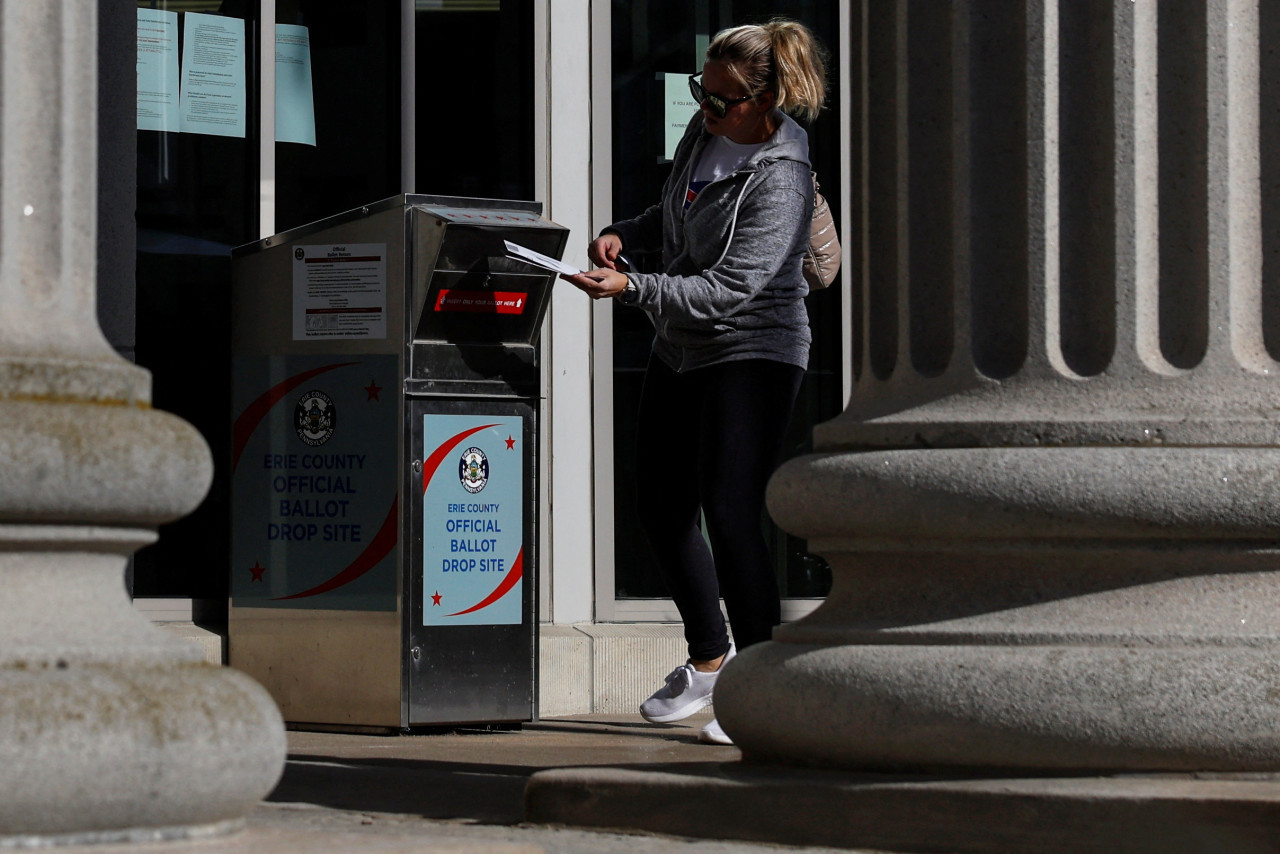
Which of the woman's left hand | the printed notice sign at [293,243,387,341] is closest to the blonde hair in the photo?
the woman's left hand

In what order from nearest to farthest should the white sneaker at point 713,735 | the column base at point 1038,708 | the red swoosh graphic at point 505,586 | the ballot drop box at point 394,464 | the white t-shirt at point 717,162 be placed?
the column base at point 1038,708
the white sneaker at point 713,735
the white t-shirt at point 717,162
the ballot drop box at point 394,464
the red swoosh graphic at point 505,586

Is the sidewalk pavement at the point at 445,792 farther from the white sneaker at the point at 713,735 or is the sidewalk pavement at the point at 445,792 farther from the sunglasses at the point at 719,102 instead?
the sunglasses at the point at 719,102

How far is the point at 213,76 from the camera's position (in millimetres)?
6340

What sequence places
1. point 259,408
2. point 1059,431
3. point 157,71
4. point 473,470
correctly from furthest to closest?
1. point 157,71
2. point 259,408
3. point 473,470
4. point 1059,431

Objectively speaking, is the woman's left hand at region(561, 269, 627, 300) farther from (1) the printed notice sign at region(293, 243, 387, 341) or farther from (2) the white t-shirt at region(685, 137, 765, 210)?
(1) the printed notice sign at region(293, 243, 387, 341)

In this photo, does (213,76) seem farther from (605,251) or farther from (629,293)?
(629,293)

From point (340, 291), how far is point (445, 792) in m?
2.04

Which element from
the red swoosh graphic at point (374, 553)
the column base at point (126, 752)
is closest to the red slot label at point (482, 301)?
the red swoosh graphic at point (374, 553)

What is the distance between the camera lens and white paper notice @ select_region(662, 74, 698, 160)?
6848 millimetres

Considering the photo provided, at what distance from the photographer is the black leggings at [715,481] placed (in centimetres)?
455

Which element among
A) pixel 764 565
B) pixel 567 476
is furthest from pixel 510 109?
pixel 764 565

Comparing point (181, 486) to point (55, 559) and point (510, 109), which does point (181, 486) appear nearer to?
point (55, 559)

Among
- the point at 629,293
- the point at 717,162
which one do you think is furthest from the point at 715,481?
the point at 717,162

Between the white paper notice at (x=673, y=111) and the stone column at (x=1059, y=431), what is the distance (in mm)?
3423
